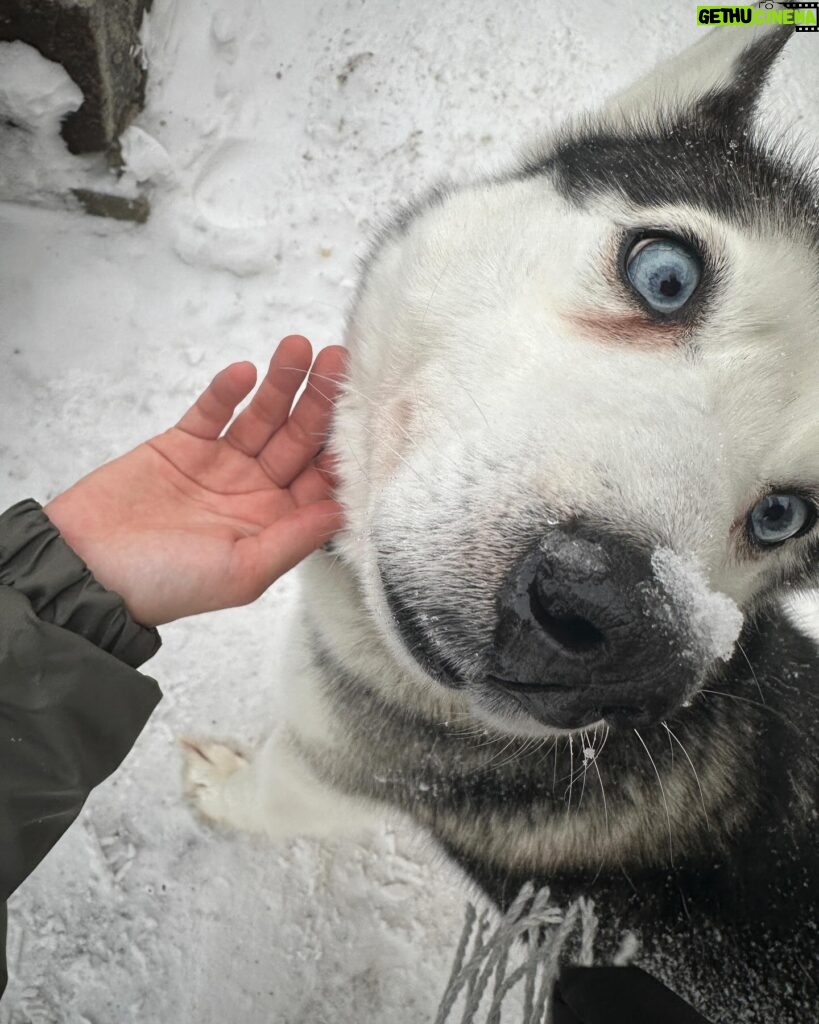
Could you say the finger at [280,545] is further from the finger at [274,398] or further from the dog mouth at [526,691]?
the dog mouth at [526,691]

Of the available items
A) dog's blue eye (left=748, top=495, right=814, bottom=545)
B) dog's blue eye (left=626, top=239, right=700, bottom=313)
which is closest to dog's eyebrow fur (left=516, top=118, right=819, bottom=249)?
dog's blue eye (left=626, top=239, right=700, bottom=313)

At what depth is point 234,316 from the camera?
132 inches

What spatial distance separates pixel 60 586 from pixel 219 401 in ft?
2.42

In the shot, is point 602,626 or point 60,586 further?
point 60,586

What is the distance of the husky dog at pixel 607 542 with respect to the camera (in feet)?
3.74

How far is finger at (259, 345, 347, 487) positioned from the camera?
2.00m

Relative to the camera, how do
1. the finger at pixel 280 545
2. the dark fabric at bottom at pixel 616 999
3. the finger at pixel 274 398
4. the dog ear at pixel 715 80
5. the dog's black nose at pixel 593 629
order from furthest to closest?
1. the finger at pixel 274 398
2. the finger at pixel 280 545
3. the dog ear at pixel 715 80
4. the dark fabric at bottom at pixel 616 999
5. the dog's black nose at pixel 593 629

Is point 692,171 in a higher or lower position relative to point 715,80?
lower

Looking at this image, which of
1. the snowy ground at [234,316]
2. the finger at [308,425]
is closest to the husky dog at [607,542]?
the finger at [308,425]

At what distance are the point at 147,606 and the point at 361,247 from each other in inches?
93.6

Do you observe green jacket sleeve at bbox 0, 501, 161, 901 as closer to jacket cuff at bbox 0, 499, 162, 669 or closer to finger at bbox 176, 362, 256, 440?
jacket cuff at bbox 0, 499, 162, 669

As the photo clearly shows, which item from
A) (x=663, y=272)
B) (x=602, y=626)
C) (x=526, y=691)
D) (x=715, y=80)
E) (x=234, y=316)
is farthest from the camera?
(x=234, y=316)

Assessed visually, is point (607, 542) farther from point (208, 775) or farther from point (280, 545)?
point (208, 775)

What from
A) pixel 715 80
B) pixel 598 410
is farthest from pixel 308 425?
pixel 715 80
